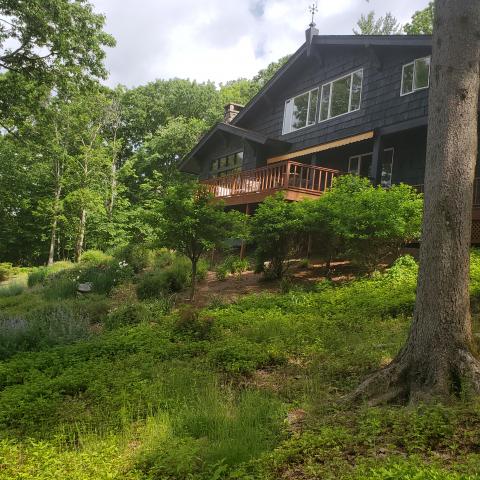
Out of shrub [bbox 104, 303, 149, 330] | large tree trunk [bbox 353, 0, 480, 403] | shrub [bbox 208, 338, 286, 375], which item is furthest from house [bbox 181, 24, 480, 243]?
shrub [bbox 208, 338, 286, 375]

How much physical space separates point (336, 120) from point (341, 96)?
3.39 feet

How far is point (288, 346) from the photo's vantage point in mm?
6648

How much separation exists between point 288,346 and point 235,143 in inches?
730

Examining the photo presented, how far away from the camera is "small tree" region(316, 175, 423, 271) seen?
10.4 m

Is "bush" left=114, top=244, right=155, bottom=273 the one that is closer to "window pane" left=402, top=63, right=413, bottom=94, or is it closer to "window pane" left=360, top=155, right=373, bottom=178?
"window pane" left=360, top=155, right=373, bottom=178

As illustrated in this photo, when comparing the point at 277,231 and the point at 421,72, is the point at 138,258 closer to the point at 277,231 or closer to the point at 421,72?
the point at 277,231

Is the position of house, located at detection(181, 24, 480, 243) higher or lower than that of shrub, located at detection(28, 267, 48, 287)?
higher

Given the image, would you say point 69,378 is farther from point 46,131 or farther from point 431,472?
point 46,131

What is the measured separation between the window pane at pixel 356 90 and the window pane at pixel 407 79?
197 centimetres

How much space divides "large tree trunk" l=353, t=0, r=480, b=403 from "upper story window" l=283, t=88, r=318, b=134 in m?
14.7

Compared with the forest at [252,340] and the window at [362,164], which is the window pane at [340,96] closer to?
the window at [362,164]

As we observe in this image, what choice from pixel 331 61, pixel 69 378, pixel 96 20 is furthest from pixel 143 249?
pixel 69 378

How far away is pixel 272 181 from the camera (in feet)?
52.6

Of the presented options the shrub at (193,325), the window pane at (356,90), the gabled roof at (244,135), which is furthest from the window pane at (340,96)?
the shrub at (193,325)
